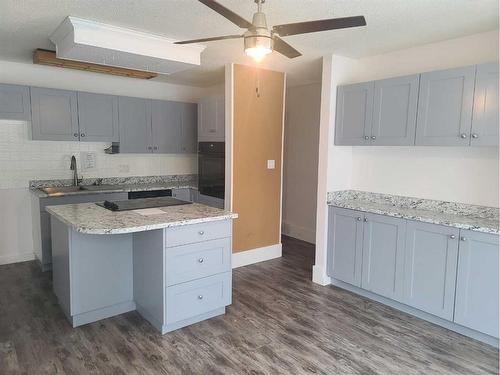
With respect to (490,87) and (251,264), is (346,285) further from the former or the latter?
(490,87)

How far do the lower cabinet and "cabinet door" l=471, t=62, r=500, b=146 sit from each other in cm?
70

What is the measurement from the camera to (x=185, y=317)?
9.27 ft

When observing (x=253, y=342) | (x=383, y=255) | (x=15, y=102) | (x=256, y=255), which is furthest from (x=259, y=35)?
(x=15, y=102)

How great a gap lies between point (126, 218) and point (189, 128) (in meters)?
2.83

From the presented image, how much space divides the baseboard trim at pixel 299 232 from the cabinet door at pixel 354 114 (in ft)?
6.81

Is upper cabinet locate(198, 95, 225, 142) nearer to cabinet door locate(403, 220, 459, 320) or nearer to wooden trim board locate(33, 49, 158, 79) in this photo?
wooden trim board locate(33, 49, 158, 79)

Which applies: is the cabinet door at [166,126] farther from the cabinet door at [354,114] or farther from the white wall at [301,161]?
the cabinet door at [354,114]

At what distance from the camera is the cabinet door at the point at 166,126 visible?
16.2 ft

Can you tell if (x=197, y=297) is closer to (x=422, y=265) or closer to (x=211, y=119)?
(x=422, y=265)

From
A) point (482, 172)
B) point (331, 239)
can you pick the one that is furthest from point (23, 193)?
point (482, 172)

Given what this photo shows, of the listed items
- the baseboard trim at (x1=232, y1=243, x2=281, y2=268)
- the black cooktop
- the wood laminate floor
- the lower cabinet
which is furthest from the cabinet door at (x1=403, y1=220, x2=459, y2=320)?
the black cooktop

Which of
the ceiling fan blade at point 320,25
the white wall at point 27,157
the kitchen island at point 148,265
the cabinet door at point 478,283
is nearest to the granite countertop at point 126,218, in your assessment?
the kitchen island at point 148,265

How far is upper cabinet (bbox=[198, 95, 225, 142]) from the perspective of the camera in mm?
4449

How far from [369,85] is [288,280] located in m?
2.12
